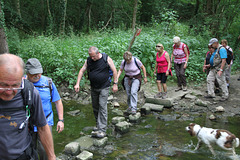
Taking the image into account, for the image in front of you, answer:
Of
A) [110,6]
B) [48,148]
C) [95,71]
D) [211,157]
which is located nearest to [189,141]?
[211,157]

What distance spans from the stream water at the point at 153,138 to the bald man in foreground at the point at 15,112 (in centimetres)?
280

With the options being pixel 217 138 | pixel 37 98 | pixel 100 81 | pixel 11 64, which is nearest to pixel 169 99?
pixel 100 81

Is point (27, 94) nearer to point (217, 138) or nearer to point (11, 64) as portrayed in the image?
point (11, 64)

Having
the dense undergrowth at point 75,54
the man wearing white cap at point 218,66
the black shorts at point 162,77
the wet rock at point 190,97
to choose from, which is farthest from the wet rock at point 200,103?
the dense undergrowth at point 75,54

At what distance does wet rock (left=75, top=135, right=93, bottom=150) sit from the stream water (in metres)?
0.33

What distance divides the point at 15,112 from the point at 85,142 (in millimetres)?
3429

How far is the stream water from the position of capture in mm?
4445

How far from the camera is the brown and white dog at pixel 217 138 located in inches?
155

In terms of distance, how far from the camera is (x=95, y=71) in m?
5.23

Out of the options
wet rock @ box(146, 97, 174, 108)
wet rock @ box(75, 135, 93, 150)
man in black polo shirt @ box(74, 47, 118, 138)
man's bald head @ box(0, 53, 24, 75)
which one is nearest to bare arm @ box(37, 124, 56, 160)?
man's bald head @ box(0, 53, 24, 75)

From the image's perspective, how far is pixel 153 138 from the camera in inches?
209

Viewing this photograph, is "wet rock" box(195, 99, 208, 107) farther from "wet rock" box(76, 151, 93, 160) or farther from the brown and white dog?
"wet rock" box(76, 151, 93, 160)

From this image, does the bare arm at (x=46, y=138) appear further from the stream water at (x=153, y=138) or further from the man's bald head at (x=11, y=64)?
the stream water at (x=153, y=138)

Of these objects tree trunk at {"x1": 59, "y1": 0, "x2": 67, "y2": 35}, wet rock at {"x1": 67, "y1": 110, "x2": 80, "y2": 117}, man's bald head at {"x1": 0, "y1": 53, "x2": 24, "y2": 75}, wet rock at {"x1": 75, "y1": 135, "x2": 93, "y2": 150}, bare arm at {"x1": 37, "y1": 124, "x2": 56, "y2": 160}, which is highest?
tree trunk at {"x1": 59, "y1": 0, "x2": 67, "y2": 35}
